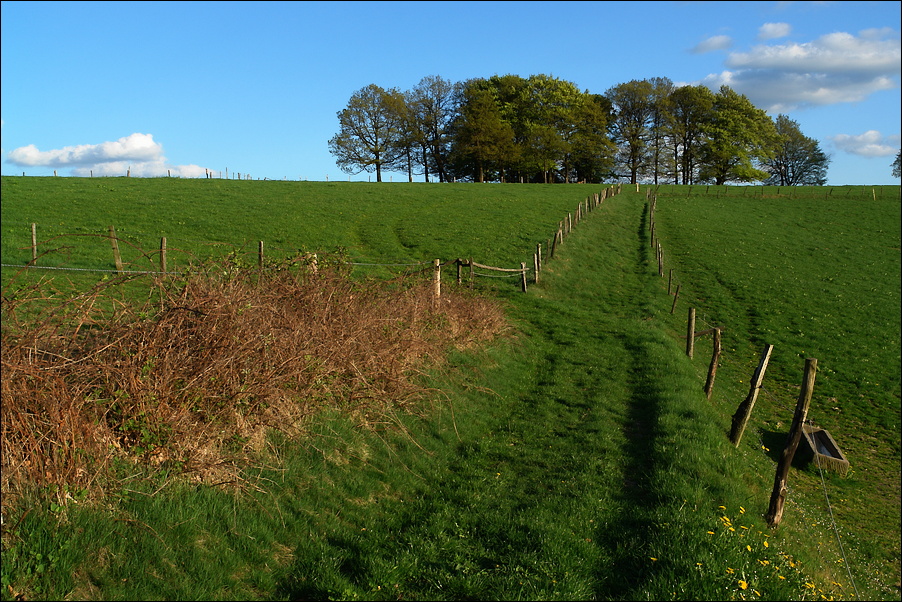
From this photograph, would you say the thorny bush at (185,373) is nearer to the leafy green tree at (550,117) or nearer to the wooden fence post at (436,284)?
the wooden fence post at (436,284)

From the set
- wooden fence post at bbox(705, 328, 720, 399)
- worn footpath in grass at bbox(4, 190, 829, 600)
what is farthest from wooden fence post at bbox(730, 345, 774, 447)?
wooden fence post at bbox(705, 328, 720, 399)

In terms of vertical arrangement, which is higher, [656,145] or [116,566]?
[656,145]

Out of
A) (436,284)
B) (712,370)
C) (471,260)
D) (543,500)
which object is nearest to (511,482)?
(543,500)

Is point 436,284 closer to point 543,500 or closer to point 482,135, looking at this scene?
point 543,500

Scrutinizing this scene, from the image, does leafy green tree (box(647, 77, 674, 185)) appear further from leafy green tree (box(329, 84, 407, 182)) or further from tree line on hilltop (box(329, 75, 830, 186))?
leafy green tree (box(329, 84, 407, 182))

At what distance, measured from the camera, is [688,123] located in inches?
2943

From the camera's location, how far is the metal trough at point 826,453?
1023 centimetres

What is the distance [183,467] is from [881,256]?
3687cm

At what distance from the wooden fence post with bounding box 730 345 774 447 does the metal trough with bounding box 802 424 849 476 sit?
1.21m

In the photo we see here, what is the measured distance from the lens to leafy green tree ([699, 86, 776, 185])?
236 feet

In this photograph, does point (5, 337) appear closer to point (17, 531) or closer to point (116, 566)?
point (17, 531)

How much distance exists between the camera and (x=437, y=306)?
40.9 feet

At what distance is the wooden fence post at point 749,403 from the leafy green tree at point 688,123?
69144 millimetres

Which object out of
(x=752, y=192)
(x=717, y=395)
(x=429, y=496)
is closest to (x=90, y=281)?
(x=429, y=496)
